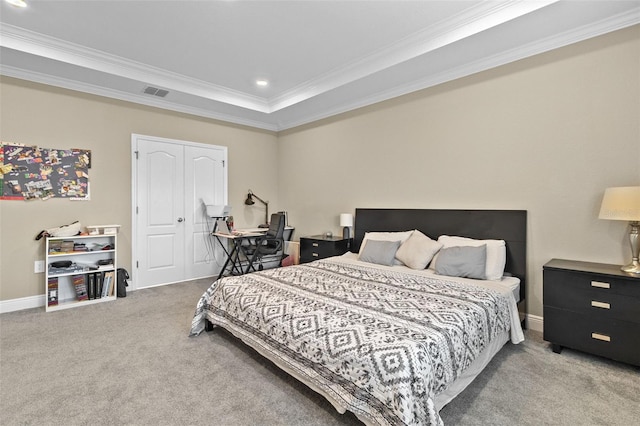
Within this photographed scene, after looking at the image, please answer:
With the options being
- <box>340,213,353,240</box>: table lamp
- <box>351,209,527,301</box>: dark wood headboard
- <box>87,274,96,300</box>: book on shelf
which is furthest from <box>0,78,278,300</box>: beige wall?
<box>351,209,527,301</box>: dark wood headboard

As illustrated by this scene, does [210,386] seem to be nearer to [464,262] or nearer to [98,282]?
[464,262]

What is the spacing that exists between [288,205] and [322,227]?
100 cm

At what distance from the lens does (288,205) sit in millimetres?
5949

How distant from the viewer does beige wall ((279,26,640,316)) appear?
105 inches

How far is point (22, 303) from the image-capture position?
364cm

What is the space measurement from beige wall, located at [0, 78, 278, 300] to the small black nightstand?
7.70 ft

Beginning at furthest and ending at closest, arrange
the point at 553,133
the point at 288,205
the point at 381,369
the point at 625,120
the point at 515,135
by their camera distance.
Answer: the point at 288,205, the point at 515,135, the point at 553,133, the point at 625,120, the point at 381,369

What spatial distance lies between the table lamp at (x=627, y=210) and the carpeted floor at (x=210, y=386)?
2.72 feet

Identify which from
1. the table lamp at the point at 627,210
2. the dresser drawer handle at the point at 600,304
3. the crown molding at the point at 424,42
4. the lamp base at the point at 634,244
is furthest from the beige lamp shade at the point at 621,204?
the crown molding at the point at 424,42

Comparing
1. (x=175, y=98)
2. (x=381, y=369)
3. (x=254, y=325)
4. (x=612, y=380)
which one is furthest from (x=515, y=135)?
(x=175, y=98)

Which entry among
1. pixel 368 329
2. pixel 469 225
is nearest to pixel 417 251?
pixel 469 225

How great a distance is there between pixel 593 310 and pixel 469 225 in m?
1.28

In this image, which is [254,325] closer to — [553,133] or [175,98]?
[553,133]

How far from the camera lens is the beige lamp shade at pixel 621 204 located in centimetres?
231
